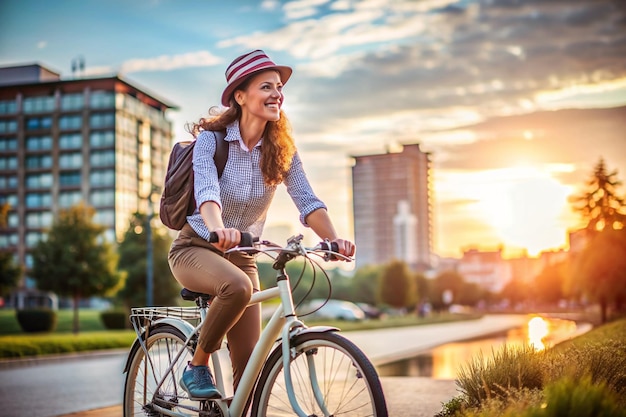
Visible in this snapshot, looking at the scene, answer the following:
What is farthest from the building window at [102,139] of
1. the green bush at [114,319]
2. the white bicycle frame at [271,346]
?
the white bicycle frame at [271,346]

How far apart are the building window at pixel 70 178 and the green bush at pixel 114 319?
66517 millimetres

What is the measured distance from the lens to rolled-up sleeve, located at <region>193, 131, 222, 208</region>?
374cm

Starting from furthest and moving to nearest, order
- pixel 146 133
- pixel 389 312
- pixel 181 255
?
1. pixel 146 133
2. pixel 389 312
3. pixel 181 255

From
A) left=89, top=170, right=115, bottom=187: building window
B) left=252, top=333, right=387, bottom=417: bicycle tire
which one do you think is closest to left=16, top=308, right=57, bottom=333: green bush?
left=252, top=333, right=387, bottom=417: bicycle tire

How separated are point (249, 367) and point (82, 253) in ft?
105

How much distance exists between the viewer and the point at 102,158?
100 metres

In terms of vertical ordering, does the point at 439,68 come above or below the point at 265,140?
above

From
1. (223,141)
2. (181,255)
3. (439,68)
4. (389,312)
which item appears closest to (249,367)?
(181,255)

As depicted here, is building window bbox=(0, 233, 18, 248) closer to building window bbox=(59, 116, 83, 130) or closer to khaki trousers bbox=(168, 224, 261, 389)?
building window bbox=(59, 116, 83, 130)

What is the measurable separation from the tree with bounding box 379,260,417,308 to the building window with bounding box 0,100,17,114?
59.5m

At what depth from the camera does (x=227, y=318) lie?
3.76 metres

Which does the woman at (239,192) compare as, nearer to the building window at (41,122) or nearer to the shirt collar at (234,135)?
the shirt collar at (234,135)

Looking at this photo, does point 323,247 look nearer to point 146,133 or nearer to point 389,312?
point 389,312

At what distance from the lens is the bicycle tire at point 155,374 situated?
4.28 m
